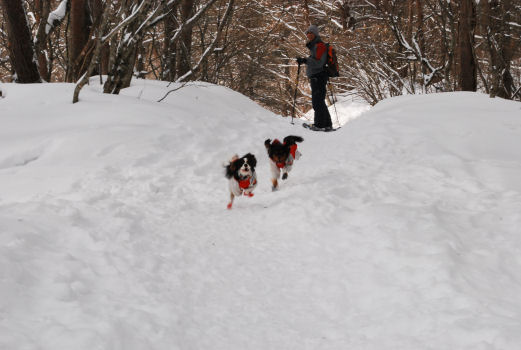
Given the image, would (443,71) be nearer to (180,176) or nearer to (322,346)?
(180,176)

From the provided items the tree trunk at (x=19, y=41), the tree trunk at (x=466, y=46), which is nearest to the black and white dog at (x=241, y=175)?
the tree trunk at (x=19, y=41)

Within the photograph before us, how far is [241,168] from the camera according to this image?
5.28 metres

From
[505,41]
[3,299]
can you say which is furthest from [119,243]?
[505,41]

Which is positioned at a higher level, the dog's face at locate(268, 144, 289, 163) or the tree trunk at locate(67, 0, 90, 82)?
the tree trunk at locate(67, 0, 90, 82)

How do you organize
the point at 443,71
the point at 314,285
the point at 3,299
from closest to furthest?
the point at 3,299
the point at 314,285
the point at 443,71

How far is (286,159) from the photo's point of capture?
240 inches

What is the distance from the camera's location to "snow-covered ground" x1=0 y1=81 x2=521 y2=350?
8.86 feet

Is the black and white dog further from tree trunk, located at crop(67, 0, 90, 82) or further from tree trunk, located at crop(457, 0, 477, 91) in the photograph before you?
tree trunk, located at crop(457, 0, 477, 91)

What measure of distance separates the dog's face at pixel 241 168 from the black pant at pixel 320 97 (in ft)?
17.8

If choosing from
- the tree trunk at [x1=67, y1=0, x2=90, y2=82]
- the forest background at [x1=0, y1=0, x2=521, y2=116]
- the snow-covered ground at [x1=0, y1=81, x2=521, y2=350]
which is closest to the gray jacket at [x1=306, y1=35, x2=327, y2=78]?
the forest background at [x1=0, y1=0, x2=521, y2=116]

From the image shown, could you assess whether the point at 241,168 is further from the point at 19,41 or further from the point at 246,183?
the point at 19,41

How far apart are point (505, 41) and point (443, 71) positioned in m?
2.21

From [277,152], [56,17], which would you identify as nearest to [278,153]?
[277,152]

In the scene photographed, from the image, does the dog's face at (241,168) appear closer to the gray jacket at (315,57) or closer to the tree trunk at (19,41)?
the gray jacket at (315,57)
